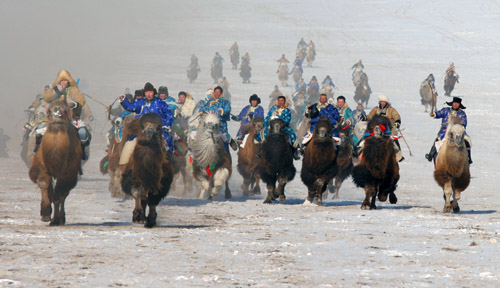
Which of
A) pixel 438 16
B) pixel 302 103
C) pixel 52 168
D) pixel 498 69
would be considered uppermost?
pixel 438 16

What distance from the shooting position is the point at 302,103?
123ft

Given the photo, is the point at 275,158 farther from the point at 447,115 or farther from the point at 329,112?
the point at 447,115

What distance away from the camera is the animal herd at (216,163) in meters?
12.1

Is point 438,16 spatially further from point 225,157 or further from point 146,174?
point 146,174

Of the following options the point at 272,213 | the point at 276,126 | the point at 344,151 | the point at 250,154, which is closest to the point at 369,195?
the point at 272,213

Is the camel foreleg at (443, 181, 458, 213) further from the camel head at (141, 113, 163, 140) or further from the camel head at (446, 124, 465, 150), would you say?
the camel head at (141, 113, 163, 140)

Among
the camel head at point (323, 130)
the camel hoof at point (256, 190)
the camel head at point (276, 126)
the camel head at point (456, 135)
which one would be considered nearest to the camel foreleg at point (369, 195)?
the camel head at point (323, 130)

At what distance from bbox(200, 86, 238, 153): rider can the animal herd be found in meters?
0.29

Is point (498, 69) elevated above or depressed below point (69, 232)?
above

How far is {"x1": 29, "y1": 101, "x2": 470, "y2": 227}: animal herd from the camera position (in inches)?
478

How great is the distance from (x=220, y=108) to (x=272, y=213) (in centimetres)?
392

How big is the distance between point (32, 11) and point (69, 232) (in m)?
99.2

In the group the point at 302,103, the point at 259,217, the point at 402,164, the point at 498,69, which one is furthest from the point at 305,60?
the point at 259,217

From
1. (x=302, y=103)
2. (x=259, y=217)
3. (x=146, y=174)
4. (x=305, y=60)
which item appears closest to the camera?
(x=146, y=174)
